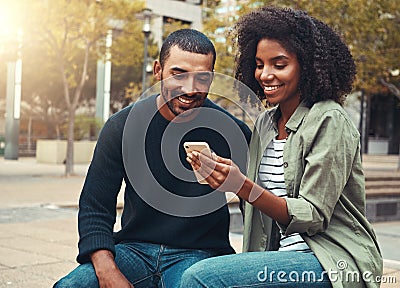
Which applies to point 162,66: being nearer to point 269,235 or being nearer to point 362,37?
point 269,235

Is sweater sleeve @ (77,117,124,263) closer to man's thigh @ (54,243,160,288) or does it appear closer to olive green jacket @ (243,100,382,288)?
man's thigh @ (54,243,160,288)

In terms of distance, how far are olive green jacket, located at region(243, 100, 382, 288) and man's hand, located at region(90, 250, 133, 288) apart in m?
0.70

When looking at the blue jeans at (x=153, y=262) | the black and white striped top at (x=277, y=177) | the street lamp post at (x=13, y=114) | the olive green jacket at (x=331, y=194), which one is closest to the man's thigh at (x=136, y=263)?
the blue jeans at (x=153, y=262)

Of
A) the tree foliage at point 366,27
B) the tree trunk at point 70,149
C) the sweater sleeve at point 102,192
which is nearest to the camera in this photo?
the sweater sleeve at point 102,192

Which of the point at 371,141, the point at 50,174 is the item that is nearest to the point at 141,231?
the point at 50,174

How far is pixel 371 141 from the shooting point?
48.3m

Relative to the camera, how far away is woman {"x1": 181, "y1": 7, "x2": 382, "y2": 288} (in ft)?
7.19

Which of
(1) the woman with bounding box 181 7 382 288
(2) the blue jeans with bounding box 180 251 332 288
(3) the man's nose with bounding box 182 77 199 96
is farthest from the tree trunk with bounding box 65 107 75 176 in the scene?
(2) the blue jeans with bounding box 180 251 332 288

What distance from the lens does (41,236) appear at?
7273 millimetres

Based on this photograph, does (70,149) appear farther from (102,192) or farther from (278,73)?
(278,73)

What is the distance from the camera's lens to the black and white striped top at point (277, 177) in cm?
237

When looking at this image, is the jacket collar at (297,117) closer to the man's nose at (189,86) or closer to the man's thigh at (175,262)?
the man's nose at (189,86)

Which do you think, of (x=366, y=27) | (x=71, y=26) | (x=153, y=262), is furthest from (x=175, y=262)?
(x=366, y=27)

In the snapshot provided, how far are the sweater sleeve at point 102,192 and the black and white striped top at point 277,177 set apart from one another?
643 mm
